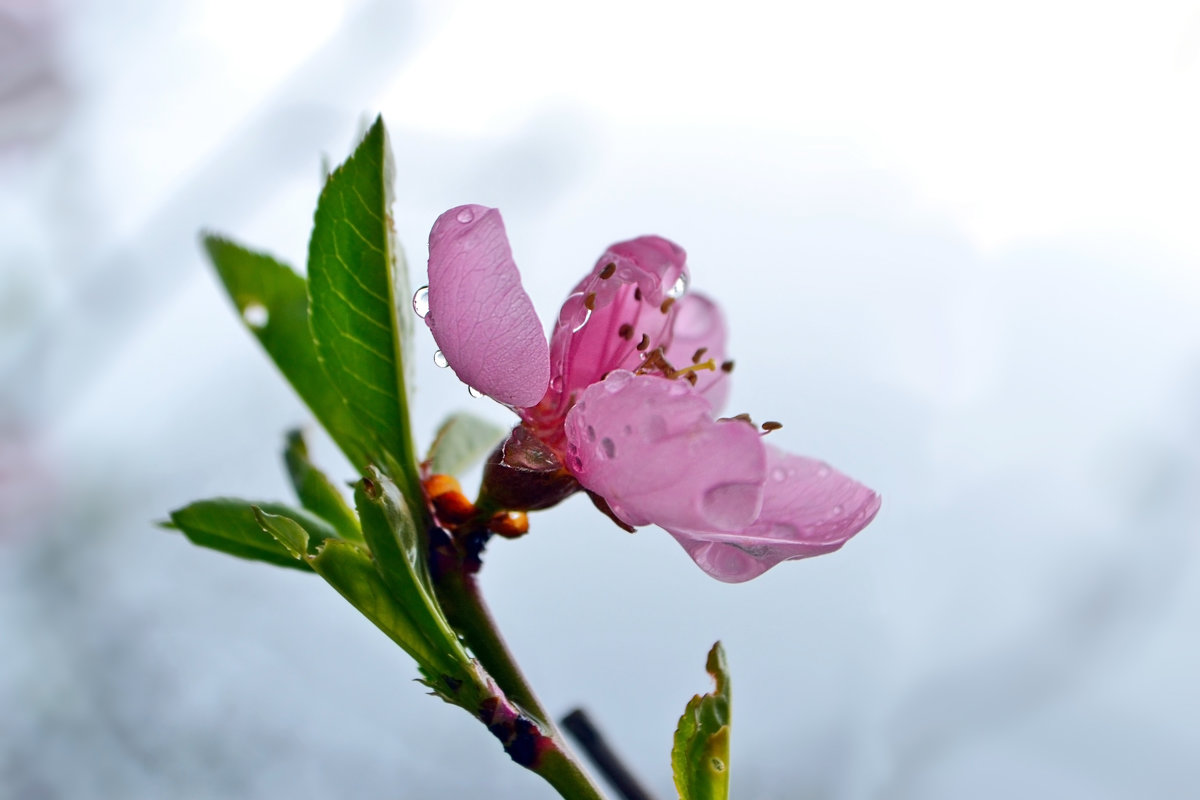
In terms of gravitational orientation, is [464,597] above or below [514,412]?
below

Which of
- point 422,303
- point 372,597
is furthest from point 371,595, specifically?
point 422,303

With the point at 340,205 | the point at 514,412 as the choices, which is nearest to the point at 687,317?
the point at 514,412

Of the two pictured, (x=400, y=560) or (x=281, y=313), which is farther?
(x=281, y=313)

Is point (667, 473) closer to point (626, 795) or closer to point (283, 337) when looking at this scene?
point (626, 795)

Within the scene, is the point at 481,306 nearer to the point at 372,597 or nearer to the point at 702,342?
the point at 372,597

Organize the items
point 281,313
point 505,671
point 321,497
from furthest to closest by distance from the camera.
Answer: point 281,313 < point 321,497 < point 505,671

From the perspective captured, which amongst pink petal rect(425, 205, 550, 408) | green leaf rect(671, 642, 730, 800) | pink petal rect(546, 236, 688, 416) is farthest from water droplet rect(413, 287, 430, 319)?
green leaf rect(671, 642, 730, 800)

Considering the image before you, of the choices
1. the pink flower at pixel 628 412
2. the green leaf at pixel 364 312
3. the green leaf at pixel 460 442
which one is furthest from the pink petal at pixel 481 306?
the green leaf at pixel 460 442
